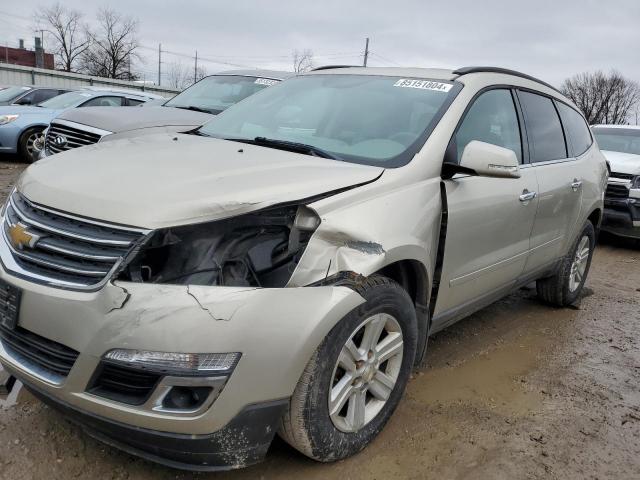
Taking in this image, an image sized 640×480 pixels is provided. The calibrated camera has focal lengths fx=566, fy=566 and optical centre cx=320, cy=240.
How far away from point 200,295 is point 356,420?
3.13ft

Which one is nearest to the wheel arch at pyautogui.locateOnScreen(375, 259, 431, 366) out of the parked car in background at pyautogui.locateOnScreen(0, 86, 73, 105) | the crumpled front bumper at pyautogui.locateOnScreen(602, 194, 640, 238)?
the crumpled front bumper at pyautogui.locateOnScreen(602, 194, 640, 238)

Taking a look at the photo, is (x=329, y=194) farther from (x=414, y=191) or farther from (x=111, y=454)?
(x=111, y=454)

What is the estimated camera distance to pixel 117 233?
77.8 inches

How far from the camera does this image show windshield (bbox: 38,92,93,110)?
10.6 m

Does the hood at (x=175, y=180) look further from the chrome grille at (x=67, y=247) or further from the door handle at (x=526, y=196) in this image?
the door handle at (x=526, y=196)

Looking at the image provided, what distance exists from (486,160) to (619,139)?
769 centimetres

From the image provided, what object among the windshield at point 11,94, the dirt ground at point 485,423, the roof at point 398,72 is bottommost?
the dirt ground at point 485,423

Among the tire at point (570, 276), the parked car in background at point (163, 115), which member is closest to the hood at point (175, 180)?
the parked car in background at point (163, 115)

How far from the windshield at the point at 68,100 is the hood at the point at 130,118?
15.6 feet

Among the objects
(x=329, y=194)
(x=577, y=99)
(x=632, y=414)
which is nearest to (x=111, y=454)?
(x=329, y=194)

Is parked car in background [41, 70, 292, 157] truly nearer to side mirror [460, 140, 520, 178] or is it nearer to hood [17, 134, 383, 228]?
hood [17, 134, 383, 228]

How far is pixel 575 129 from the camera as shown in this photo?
4.66 meters

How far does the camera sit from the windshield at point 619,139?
8930mm

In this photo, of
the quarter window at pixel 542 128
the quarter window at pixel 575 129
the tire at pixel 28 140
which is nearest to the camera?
the quarter window at pixel 542 128
